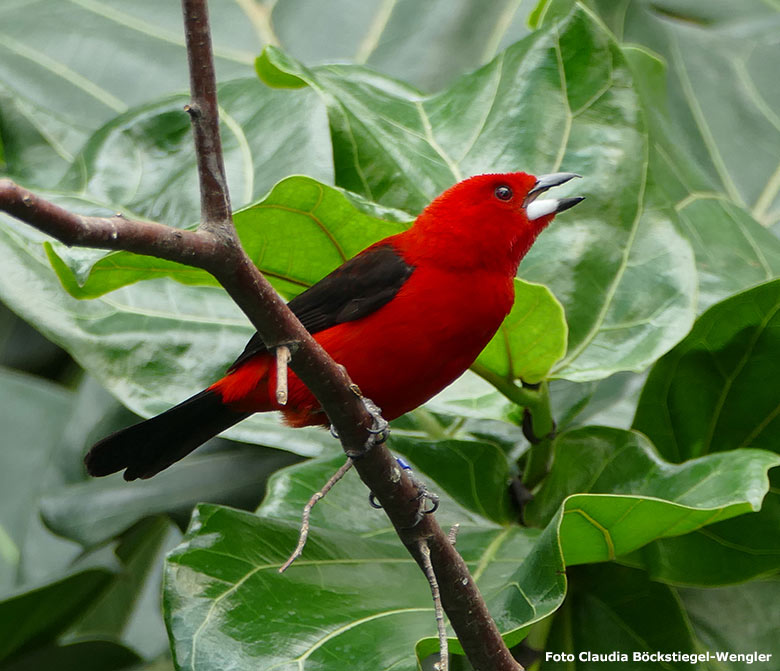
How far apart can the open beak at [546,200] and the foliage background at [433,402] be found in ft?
0.22

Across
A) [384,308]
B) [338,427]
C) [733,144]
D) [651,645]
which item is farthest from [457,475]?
[733,144]

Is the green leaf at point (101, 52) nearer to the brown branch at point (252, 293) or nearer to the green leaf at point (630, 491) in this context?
the green leaf at point (630, 491)

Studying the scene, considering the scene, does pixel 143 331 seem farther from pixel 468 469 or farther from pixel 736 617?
pixel 736 617

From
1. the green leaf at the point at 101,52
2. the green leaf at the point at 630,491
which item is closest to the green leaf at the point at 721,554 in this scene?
the green leaf at the point at 630,491

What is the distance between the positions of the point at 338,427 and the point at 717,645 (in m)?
1.27

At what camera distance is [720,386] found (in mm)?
2441

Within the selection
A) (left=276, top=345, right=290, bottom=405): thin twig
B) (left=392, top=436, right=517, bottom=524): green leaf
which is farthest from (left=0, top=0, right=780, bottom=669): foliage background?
(left=276, top=345, right=290, bottom=405): thin twig

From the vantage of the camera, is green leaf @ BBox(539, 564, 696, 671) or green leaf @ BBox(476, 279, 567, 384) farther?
green leaf @ BBox(539, 564, 696, 671)

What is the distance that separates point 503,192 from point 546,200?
19 cm

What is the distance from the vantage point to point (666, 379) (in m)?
2.45

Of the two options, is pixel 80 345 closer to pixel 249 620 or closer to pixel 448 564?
pixel 249 620

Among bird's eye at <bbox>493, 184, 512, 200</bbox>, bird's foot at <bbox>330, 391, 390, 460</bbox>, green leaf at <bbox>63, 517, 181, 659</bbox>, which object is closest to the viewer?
bird's foot at <bbox>330, 391, 390, 460</bbox>

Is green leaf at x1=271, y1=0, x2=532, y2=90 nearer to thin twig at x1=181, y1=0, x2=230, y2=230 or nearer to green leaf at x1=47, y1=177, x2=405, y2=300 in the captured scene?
green leaf at x1=47, y1=177, x2=405, y2=300

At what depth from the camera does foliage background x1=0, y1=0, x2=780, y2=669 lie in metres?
2.05
